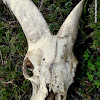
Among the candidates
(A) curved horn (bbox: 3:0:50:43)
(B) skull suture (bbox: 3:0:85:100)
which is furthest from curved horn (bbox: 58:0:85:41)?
(A) curved horn (bbox: 3:0:50:43)

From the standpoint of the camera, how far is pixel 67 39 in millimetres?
2344

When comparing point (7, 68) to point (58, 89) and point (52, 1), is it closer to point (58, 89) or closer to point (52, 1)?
point (58, 89)

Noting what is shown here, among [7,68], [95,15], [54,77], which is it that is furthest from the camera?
[7,68]

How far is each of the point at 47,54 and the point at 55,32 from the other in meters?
0.84

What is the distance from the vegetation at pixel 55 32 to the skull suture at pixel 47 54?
0.38 meters

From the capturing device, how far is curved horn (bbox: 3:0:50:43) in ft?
7.70

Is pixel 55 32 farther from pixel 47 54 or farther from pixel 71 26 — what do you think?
pixel 47 54

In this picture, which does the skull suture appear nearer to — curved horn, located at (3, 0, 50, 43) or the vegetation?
curved horn, located at (3, 0, 50, 43)

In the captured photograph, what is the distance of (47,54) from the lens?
7.29 ft

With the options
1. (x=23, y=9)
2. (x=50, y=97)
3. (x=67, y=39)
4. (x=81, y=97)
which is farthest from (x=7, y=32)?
(x=81, y=97)

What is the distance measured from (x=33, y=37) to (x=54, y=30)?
2.28 feet

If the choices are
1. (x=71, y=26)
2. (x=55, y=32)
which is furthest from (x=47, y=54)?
(x=55, y=32)

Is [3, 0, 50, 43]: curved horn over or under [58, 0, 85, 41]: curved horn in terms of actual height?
over

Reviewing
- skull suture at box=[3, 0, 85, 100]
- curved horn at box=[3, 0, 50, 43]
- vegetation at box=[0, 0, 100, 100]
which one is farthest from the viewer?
vegetation at box=[0, 0, 100, 100]
